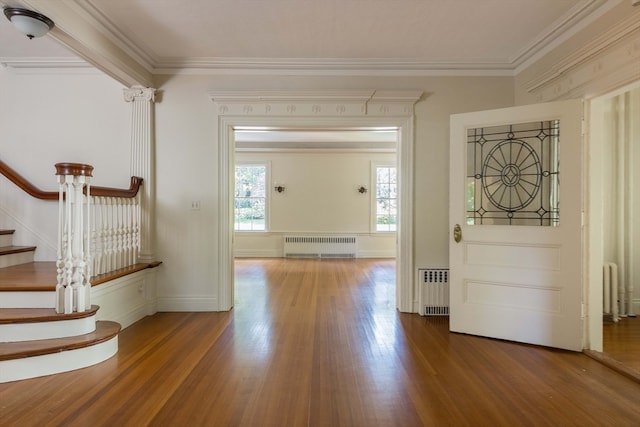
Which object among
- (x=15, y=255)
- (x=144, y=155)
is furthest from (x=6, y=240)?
(x=144, y=155)

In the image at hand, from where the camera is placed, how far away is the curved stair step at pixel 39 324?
2260 mm

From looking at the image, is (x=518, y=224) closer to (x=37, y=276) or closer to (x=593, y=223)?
(x=593, y=223)

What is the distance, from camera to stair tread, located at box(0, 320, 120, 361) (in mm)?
2105

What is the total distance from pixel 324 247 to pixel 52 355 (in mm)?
5764

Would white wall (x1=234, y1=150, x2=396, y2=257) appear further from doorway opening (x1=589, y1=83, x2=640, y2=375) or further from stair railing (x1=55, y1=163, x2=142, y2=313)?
stair railing (x1=55, y1=163, x2=142, y2=313)

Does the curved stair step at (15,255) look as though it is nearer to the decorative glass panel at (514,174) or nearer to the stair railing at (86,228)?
the stair railing at (86,228)

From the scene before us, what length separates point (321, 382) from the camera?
2.09 meters

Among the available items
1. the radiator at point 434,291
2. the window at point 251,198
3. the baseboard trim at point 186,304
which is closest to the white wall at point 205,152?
the baseboard trim at point 186,304

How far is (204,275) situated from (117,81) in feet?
7.83

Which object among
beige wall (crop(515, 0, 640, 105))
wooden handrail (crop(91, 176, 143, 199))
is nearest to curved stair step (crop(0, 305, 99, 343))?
wooden handrail (crop(91, 176, 143, 199))

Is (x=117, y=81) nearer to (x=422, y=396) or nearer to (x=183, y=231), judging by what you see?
(x=183, y=231)

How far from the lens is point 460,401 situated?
1890mm

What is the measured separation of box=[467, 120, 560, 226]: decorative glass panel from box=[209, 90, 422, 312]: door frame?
0.72m

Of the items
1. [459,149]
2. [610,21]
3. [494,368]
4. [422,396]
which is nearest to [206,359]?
[422,396]
